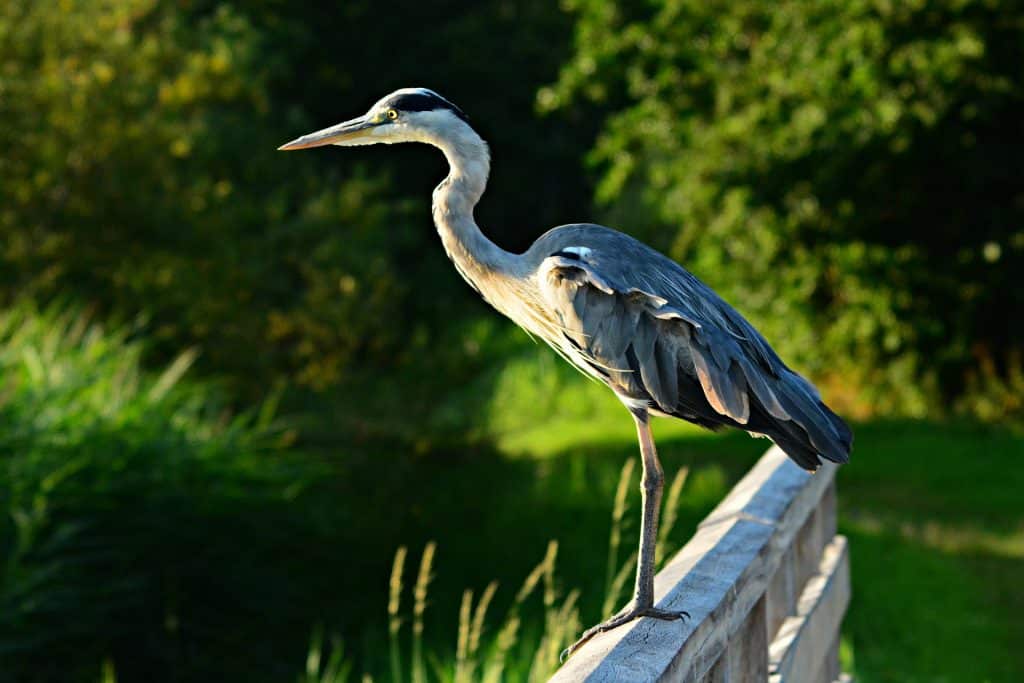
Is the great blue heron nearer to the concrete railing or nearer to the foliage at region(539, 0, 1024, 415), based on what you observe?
the concrete railing

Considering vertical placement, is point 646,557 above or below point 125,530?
above

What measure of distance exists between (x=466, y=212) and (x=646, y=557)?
0.93m

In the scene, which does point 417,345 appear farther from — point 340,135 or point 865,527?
point 340,135

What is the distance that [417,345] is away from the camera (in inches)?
768

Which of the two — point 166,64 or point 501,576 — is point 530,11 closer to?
point 166,64

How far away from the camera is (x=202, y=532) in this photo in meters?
8.52

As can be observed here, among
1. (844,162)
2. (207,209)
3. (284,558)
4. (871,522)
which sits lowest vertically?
(871,522)

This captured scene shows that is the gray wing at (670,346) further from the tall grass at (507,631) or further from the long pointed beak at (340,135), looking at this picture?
the tall grass at (507,631)

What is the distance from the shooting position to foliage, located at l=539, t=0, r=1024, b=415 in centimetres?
1335

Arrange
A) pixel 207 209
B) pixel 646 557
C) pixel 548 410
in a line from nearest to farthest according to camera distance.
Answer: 1. pixel 646 557
2. pixel 207 209
3. pixel 548 410

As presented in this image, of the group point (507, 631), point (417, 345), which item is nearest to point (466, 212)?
point (507, 631)

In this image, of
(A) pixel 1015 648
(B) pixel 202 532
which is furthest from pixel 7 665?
(A) pixel 1015 648

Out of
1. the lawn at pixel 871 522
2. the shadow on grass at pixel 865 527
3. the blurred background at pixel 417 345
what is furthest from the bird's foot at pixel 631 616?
the shadow on grass at pixel 865 527

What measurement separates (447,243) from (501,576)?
6890mm
